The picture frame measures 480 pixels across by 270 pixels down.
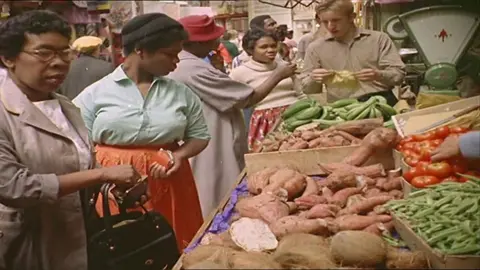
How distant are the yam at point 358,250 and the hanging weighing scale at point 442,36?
1.82 meters

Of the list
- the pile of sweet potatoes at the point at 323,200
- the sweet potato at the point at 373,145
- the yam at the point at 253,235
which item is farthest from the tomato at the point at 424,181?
the yam at the point at 253,235

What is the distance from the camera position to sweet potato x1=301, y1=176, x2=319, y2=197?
261 centimetres

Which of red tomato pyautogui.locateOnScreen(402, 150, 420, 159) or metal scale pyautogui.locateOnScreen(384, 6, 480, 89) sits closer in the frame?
red tomato pyautogui.locateOnScreen(402, 150, 420, 159)

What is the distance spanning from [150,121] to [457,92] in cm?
165

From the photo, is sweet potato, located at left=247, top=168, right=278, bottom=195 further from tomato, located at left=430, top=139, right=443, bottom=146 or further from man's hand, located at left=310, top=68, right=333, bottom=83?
man's hand, located at left=310, top=68, right=333, bottom=83

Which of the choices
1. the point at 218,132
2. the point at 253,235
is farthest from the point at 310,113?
the point at 253,235

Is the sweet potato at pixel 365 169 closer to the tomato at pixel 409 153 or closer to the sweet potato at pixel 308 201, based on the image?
the tomato at pixel 409 153

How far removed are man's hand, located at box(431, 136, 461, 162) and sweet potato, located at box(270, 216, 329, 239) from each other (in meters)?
0.49

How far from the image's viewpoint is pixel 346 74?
386 cm

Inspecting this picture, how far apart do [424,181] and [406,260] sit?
1.94 feet

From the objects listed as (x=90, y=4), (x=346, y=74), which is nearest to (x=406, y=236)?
(x=346, y=74)

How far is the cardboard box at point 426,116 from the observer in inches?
117

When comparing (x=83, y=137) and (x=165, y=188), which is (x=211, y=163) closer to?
(x=165, y=188)

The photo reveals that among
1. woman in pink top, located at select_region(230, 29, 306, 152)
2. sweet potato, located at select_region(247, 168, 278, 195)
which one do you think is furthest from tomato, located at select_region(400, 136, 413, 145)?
woman in pink top, located at select_region(230, 29, 306, 152)
